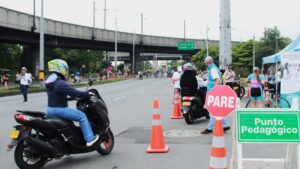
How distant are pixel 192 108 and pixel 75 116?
18.1 ft

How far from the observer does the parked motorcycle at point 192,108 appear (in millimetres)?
11227

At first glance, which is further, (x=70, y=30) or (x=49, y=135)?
(x=70, y=30)

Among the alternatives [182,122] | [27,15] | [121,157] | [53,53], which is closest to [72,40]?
[27,15]

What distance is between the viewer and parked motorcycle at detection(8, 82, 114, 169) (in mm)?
6004

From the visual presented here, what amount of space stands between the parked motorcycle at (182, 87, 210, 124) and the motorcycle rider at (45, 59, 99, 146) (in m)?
5.00

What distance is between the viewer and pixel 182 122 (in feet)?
39.3

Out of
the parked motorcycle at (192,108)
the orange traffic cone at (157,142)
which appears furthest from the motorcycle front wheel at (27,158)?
the parked motorcycle at (192,108)

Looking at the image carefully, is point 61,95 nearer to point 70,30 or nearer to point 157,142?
point 157,142

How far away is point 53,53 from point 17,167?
249ft

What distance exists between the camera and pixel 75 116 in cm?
651

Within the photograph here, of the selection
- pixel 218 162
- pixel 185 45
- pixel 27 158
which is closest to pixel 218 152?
pixel 218 162

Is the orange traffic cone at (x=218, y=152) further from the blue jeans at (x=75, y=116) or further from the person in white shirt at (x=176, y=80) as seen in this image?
the person in white shirt at (x=176, y=80)

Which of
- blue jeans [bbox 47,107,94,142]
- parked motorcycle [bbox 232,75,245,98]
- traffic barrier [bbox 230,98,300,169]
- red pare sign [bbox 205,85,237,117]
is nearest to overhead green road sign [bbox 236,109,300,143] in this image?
traffic barrier [bbox 230,98,300,169]

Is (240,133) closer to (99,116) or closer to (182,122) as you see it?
(99,116)
